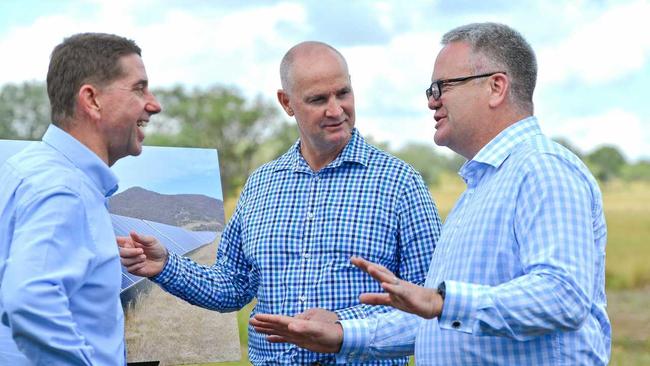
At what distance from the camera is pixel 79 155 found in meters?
2.71

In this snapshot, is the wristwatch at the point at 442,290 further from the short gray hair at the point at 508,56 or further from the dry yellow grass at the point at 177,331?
the dry yellow grass at the point at 177,331

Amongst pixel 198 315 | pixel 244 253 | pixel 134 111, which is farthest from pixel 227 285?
pixel 134 111

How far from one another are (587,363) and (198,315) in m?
2.44

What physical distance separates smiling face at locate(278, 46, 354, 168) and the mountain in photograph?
39.7 inches

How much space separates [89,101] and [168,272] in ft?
4.36

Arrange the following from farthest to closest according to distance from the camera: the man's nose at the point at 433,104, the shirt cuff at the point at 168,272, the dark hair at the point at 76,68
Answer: the shirt cuff at the point at 168,272 < the man's nose at the point at 433,104 < the dark hair at the point at 76,68

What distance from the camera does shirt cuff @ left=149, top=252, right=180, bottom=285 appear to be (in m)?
3.94

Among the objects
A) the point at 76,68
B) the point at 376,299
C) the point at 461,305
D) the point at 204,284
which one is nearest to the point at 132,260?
the point at 204,284

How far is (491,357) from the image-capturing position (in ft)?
9.04

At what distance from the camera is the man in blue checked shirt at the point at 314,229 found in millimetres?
3719

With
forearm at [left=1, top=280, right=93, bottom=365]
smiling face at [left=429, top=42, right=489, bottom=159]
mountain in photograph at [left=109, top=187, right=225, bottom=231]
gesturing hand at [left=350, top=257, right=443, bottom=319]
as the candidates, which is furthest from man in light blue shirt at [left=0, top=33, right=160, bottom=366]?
mountain in photograph at [left=109, top=187, right=225, bottom=231]

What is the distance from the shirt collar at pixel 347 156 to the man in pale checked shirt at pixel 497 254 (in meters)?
0.72

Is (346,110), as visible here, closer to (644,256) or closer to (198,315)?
(198,315)

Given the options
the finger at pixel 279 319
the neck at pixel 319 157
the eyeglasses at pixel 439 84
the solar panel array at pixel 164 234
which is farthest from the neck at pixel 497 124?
the solar panel array at pixel 164 234
